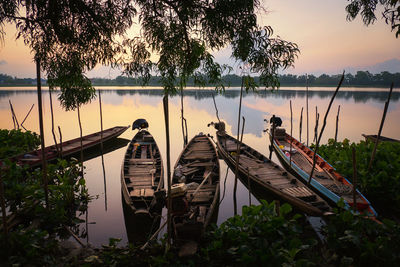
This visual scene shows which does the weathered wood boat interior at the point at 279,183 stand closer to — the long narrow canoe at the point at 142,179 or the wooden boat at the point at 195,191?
the wooden boat at the point at 195,191

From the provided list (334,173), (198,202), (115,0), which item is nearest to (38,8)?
(115,0)

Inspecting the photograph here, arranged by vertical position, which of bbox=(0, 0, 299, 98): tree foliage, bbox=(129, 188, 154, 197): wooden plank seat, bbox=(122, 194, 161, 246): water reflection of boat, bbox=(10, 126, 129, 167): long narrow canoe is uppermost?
bbox=(0, 0, 299, 98): tree foliage

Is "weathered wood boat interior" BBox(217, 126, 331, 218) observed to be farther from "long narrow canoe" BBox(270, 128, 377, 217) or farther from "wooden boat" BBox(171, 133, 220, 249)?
"wooden boat" BBox(171, 133, 220, 249)

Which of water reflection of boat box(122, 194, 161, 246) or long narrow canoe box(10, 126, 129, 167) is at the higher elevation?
long narrow canoe box(10, 126, 129, 167)

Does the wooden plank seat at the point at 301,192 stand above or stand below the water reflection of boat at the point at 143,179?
below

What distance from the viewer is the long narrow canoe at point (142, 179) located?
6.39 metres

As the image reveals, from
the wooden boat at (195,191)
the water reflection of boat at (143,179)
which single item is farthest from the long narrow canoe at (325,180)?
the water reflection of boat at (143,179)

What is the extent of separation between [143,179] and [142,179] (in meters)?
0.03

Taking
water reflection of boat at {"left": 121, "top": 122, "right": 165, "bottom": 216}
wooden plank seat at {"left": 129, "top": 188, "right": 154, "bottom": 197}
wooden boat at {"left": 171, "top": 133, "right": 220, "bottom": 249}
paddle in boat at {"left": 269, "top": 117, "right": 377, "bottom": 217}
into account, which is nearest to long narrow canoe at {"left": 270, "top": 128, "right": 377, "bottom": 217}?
paddle in boat at {"left": 269, "top": 117, "right": 377, "bottom": 217}

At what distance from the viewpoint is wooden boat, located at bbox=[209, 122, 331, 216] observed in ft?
21.9

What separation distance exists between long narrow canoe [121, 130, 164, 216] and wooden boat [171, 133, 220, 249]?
0.62 m

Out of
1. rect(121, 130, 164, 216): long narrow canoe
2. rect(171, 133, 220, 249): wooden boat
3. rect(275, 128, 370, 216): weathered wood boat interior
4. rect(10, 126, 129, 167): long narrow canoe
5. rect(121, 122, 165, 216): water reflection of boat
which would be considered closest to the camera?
rect(171, 133, 220, 249): wooden boat

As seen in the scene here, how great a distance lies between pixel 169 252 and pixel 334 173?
699 centimetres

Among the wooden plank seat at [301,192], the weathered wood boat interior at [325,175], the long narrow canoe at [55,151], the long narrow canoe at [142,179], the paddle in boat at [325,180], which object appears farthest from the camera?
the long narrow canoe at [55,151]
